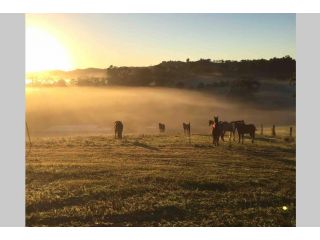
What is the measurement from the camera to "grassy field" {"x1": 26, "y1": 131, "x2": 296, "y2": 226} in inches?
423

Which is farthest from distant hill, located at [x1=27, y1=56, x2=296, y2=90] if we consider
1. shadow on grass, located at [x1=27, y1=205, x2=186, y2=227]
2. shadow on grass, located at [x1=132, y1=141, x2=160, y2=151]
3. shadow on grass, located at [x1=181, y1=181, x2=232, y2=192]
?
shadow on grass, located at [x1=27, y1=205, x2=186, y2=227]

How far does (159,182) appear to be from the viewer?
38.0ft

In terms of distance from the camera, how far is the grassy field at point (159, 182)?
35.2 feet

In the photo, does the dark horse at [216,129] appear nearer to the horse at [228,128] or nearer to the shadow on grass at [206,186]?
the horse at [228,128]

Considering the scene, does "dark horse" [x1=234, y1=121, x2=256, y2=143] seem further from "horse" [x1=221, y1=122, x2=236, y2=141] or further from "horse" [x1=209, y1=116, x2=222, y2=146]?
"horse" [x1=209, y1=116, x2=222, y2=146]

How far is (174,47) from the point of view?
1193 cm

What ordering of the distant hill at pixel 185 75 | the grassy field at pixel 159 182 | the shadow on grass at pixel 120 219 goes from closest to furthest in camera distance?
the shadow on grass at pixel 120 219
the grassy field at pixel 159 182
the distant hill at pixel 185 75

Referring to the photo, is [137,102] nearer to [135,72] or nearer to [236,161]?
[135,72]

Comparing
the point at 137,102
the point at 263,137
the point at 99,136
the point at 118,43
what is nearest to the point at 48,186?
the point at 99,136

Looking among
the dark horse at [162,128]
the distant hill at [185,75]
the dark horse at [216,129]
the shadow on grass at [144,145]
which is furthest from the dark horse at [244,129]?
the shadow on grass at [144,145]

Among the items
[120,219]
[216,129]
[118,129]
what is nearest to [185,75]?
[216,129]

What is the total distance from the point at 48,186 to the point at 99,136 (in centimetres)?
177
